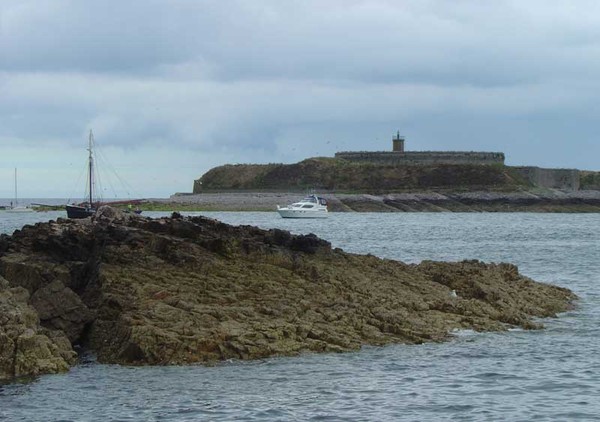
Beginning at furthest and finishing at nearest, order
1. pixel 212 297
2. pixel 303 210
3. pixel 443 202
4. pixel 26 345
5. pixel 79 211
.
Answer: pixel 443 202, pixel 303 210, pixel 79 211, pixel 212 297, pixel 26 345

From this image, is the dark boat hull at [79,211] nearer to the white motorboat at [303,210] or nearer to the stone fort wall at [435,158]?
the white motorboat at [303,210]

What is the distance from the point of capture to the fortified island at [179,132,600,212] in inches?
5536

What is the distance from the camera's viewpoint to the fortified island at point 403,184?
140625 mm

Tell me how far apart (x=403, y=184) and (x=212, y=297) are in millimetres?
129049

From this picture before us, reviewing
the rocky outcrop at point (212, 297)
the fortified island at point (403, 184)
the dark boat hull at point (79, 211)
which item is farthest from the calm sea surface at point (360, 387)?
the fortified island at point (403, 184)

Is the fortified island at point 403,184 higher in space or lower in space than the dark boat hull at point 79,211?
higher

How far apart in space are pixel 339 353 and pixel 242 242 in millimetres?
6681

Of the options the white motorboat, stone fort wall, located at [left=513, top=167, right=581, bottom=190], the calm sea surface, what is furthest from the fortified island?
the calm sea surface

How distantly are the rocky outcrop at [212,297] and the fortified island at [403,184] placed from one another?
105831 millimetres

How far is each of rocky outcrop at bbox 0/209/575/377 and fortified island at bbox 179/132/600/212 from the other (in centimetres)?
10583

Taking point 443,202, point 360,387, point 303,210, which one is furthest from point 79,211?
point 360,387

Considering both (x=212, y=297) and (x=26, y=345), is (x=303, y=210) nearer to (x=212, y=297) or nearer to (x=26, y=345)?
(x=212, y=297)

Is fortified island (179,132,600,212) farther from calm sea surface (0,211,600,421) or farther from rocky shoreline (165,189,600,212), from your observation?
calm sea surface (0,211,600,421)

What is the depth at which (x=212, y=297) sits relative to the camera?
23562mm
